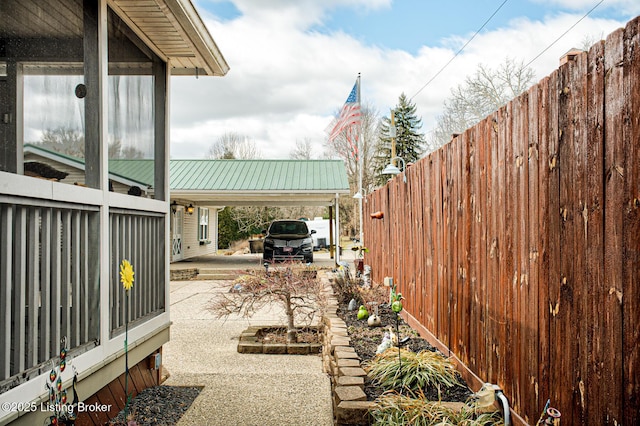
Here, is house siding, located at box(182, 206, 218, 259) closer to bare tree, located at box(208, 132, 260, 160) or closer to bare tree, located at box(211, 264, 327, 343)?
bare tree, located at box(211, 264, 327, 343)

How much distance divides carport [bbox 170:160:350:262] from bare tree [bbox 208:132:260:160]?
22.0 m

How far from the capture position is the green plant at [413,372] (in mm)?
3639

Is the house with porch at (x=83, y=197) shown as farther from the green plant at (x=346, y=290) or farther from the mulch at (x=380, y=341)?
the green plant at (x=346, y=290)

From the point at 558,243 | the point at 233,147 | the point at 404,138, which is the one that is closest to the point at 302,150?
the point at 233,147

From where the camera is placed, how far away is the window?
21.6 metres

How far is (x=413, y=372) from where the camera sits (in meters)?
3.76

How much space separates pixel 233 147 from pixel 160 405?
38018 millimetres

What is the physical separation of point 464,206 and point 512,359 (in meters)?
1.36

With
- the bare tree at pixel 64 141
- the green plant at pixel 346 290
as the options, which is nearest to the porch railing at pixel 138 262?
the bare tree at pixel 64 141

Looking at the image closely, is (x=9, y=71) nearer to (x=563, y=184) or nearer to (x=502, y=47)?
(x=563, y=184)

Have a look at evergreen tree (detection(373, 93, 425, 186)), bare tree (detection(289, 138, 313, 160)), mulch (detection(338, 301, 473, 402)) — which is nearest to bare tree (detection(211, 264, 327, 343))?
mulch (detection(338, 301, 473, 402))

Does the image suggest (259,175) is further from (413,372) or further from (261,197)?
(413,372)

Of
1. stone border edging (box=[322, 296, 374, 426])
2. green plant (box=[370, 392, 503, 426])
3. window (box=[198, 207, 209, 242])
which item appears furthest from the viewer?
window (box=[198, 207, 209, 242])

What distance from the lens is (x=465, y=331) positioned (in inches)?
151
